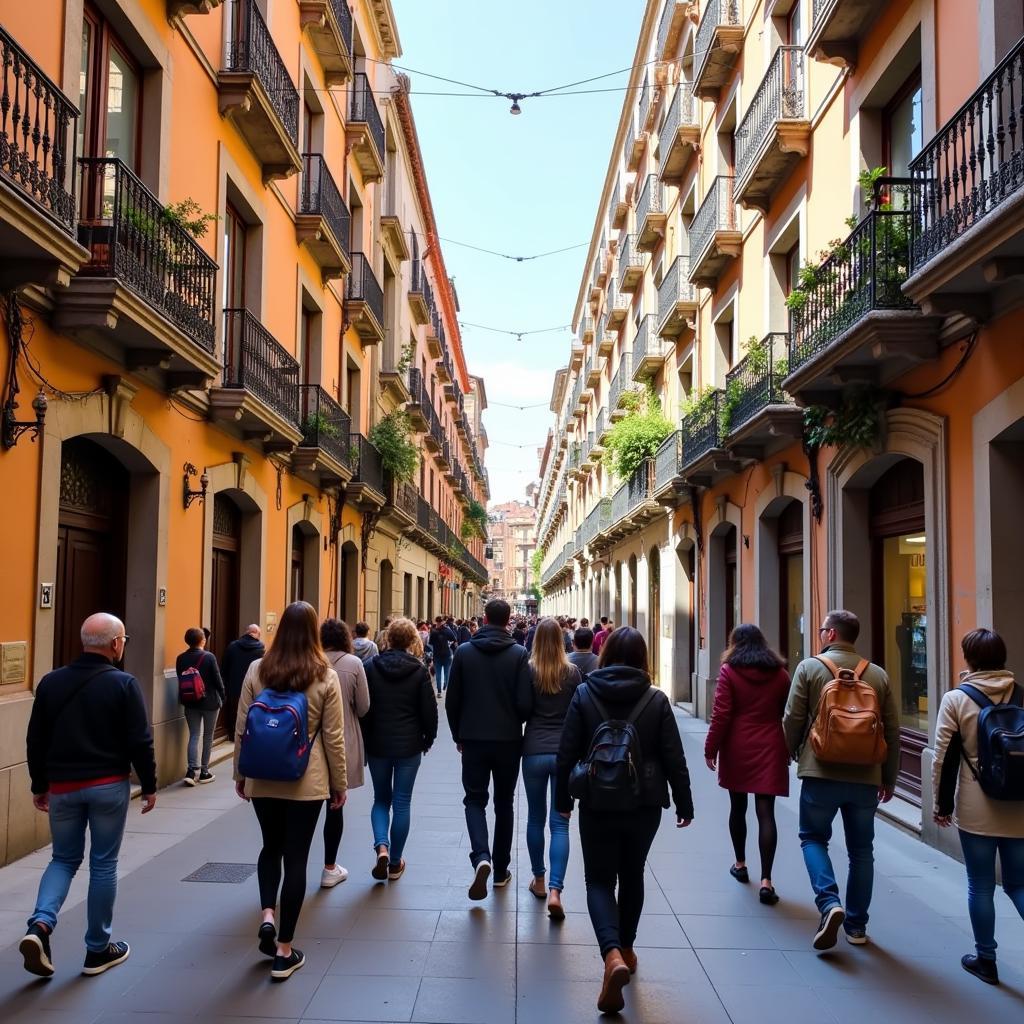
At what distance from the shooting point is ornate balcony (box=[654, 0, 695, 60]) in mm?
18812

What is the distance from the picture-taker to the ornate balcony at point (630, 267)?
24.9 metres

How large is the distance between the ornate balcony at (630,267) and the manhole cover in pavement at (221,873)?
66.4 ft

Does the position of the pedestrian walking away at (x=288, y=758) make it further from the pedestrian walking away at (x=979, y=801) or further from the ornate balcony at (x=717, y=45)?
the ornate balcony at (x=717, y=45)

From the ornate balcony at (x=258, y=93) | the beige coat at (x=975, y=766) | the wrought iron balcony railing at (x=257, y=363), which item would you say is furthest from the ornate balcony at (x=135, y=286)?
the beige coat at (x=975, y=766)

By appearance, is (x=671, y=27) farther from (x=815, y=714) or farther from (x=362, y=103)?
(x=815, y=714)

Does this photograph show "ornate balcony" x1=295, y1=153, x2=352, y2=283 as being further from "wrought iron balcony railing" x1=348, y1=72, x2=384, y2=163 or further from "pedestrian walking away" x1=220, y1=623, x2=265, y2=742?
"pedestrian walking away" x1=220, y1=623, x2=265, y2=742

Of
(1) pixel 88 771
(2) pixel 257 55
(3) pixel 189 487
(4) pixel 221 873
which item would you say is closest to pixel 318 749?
(1) pixel 88 771

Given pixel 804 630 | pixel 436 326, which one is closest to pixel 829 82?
pixel 804 630

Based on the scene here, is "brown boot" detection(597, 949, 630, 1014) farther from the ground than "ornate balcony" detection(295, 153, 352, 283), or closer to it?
closer to it

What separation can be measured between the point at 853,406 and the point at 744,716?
451 centimetres

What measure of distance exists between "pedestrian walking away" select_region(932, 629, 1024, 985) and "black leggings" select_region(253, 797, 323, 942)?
330 centimetres

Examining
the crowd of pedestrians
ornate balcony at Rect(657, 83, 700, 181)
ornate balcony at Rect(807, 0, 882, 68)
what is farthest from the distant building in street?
the crowd of pedestrians

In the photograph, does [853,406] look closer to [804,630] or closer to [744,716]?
[804,630]

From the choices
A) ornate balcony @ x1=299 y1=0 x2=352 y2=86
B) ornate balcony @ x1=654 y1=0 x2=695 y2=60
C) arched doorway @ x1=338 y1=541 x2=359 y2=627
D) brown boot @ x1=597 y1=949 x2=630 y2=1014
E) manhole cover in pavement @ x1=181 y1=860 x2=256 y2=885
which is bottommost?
manhole cover in pavement @ x1=181 y1=860 x2=256 y2=885
